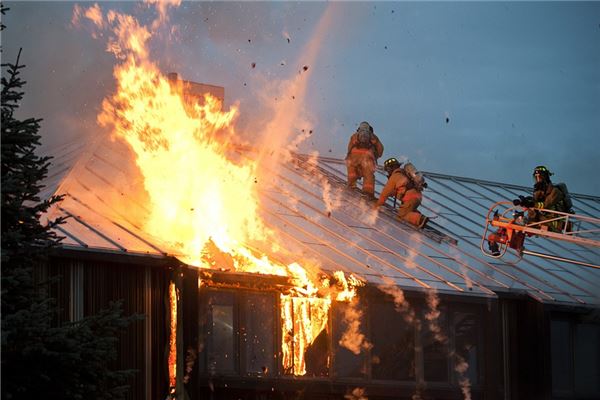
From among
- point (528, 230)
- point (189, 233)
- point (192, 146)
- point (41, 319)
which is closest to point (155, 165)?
point (192, 146)

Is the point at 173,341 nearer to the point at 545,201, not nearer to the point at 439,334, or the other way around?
the point at 439,334

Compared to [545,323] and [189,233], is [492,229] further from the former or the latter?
[189,233]

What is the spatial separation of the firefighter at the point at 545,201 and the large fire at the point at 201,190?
232 inches

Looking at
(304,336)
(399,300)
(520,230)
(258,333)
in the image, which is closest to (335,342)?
(304,336)

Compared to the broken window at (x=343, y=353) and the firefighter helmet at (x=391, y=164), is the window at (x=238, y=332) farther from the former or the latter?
the firefighter helmet at (x=391, y=164)

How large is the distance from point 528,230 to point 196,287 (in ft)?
30.2

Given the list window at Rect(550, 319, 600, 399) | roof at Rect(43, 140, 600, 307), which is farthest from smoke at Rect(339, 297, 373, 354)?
window at Rect(550, 319, 600, 399)

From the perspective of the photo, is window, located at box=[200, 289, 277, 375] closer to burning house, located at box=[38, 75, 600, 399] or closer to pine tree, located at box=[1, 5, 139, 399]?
burning house, located at box=[38, 75, 600, 399]

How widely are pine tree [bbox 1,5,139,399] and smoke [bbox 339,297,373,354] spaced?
690cm

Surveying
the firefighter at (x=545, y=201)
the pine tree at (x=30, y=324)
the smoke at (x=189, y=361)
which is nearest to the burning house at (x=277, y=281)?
the smoke at (x=189, y=361)

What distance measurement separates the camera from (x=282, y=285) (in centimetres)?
2038

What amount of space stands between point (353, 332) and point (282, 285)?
1.82 metres

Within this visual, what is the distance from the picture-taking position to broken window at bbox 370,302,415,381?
70.7 feet

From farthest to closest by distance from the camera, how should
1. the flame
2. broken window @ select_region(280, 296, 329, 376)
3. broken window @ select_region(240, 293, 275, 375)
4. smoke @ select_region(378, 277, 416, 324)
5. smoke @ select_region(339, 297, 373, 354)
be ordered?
smoke @ select_region(378, 277, 416, 324) → smoke @ select_region(339, 297, 373, 354) → broken window @ select_region(280, 296, 329, 376) → broken window @ select_region(240, 293, 275, 375) → the flame
